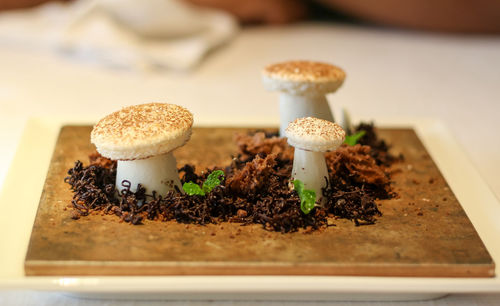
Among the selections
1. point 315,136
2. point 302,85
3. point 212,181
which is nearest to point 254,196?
point 212,181

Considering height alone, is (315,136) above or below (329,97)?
above

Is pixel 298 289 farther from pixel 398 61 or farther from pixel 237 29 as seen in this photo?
pixel 237 29

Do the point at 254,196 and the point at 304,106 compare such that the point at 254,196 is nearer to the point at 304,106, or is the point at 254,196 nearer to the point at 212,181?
the point at 212,181

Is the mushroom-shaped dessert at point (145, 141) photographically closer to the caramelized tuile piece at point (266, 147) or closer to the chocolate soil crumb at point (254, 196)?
the chocolate soil crumb at point (254, 196)

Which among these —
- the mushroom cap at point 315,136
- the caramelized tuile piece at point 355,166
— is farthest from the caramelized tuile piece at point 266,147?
the mushroom cap at point 315,136

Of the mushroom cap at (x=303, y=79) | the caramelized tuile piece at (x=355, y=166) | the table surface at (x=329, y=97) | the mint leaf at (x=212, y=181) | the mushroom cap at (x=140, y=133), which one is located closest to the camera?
the mushroom cap at (x=140, y=133)

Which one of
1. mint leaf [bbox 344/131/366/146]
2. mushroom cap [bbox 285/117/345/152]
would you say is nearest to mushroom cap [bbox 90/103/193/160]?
mushroom cap [bbox 285/117/345/152]
